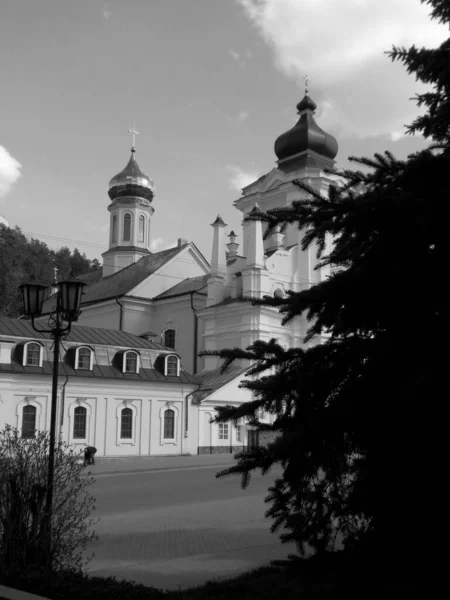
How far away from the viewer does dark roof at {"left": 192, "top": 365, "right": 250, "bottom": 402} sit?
111ft

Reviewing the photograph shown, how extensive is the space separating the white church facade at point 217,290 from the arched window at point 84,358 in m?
3.71

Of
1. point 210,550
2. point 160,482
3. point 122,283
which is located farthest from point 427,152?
point 122,283

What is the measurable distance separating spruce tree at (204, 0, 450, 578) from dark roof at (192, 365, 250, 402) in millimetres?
25800

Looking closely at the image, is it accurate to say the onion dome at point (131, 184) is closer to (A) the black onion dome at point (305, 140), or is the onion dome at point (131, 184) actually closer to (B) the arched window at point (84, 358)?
(A) the black onion dome at point (305, 140)

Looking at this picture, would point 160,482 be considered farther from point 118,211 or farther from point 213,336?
point 118,211

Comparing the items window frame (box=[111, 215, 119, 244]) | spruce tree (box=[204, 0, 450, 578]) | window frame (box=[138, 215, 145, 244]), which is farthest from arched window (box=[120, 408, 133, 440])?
window frame (box=[111, 215, 119, 244])

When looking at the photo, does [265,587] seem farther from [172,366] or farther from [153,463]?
[172,366]

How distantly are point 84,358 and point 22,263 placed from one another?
49.7m

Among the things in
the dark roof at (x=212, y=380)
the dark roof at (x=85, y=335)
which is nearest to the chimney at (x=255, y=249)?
the dark roof at (x=212, y=380)

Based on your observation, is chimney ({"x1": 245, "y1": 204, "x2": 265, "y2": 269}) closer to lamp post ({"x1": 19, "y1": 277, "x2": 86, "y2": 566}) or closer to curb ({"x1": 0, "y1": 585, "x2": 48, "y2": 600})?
lamp post ({"x1": 19, "y1": 277, "x2": 86, "y2": 566})

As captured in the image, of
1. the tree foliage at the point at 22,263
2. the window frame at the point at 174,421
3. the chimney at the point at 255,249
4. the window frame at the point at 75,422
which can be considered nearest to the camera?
the window frame at the point at 75,422

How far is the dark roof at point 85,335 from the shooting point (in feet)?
95.6

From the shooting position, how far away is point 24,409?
92.0 ft

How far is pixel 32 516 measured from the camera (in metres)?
6.89
